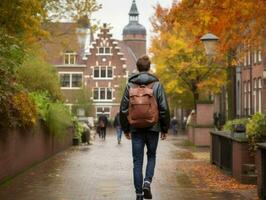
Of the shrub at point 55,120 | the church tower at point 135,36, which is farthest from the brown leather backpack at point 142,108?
the church tower at point 135,36

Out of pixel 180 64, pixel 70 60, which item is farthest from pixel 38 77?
pixel 70 60

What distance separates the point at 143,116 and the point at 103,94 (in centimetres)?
8780

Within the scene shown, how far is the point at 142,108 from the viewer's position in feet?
31.6

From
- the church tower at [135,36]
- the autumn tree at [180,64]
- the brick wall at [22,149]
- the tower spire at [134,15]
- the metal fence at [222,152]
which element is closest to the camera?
the brick wall at [22,149]

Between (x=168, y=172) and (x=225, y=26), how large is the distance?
579 centimetres

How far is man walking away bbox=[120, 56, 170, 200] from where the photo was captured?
9625 millimetres

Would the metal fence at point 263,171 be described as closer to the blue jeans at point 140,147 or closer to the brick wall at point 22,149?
the blue jeans at point 140,147

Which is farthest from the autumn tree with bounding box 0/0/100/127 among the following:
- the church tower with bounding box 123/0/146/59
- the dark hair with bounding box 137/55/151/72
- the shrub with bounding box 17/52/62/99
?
the church tower with bounding box 123/0/146/59

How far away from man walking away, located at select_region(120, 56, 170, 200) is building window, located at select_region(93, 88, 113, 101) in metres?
86.9

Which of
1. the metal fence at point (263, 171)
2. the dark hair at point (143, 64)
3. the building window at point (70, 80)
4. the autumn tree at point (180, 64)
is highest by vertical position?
the building window at point (70, 80)

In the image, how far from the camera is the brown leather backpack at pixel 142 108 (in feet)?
31.5

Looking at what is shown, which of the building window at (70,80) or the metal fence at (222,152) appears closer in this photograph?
the metal fence at (222,152)

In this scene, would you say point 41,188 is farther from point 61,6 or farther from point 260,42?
point 61,6

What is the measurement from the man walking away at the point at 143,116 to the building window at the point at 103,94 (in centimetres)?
8689
